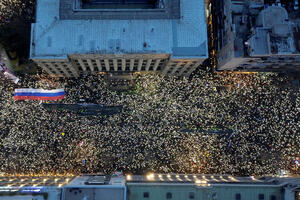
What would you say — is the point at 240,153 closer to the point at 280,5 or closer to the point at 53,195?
the point at 280,5

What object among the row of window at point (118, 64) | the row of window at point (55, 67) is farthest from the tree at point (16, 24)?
the row of window at point (118, 64)

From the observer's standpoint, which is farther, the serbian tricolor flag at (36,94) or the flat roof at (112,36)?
the serbian tricolor flag at (36,94)

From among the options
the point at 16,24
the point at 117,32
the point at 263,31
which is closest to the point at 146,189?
the point at 117,32

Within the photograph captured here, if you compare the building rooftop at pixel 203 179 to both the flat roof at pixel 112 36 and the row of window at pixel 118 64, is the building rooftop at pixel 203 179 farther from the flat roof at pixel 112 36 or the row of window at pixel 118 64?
the flat roof at pixel 112 36

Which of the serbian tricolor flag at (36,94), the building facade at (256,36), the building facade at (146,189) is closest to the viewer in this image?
the building facade at (146,189)

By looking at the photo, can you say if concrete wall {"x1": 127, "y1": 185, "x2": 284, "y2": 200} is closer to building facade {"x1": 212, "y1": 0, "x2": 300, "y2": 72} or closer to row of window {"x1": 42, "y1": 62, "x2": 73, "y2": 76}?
building facade {"x1": 212, "y1": 0, "x2": 300, "y2": 72}

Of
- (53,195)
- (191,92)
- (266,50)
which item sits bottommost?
(53,195)

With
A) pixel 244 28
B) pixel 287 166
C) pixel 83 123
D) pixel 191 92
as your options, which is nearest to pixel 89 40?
pixel 83 123

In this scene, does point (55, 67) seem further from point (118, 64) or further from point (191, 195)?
point (191, 195)
